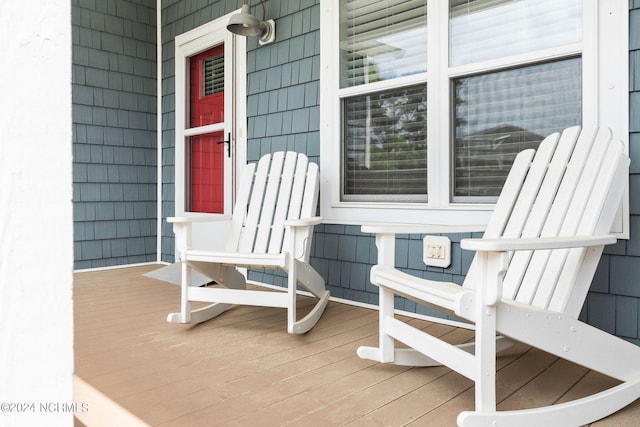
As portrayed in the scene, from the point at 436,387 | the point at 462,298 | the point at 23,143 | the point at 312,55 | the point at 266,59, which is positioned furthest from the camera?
the point at 266,59

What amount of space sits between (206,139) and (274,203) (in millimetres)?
1784

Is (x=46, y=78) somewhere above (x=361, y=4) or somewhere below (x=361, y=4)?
below

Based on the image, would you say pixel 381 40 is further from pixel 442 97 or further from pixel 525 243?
pixel 525 243

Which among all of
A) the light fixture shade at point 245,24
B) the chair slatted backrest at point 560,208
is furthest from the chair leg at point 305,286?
the light fixture shade at point 245,24

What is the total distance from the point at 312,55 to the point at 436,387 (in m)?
2.41

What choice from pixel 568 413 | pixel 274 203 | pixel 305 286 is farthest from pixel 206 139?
pixel 568 413

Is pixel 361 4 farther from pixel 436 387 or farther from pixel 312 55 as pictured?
pixel 436 387

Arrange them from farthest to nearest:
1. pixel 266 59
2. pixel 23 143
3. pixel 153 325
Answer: pixel 266 59
pixel 153 325
pixel 23 143

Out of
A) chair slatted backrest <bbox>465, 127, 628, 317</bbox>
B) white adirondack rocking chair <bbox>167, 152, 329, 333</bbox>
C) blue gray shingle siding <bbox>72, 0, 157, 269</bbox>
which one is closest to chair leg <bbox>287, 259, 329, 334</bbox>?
white adirondack rocking chair <bbox>167, 152, 329, 333</bbox>

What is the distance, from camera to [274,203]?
121 inches

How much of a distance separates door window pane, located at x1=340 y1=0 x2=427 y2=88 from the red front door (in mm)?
1506

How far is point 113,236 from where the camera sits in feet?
15.6

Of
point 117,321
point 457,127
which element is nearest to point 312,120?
point 457,127

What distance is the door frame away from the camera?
4.02 meters
